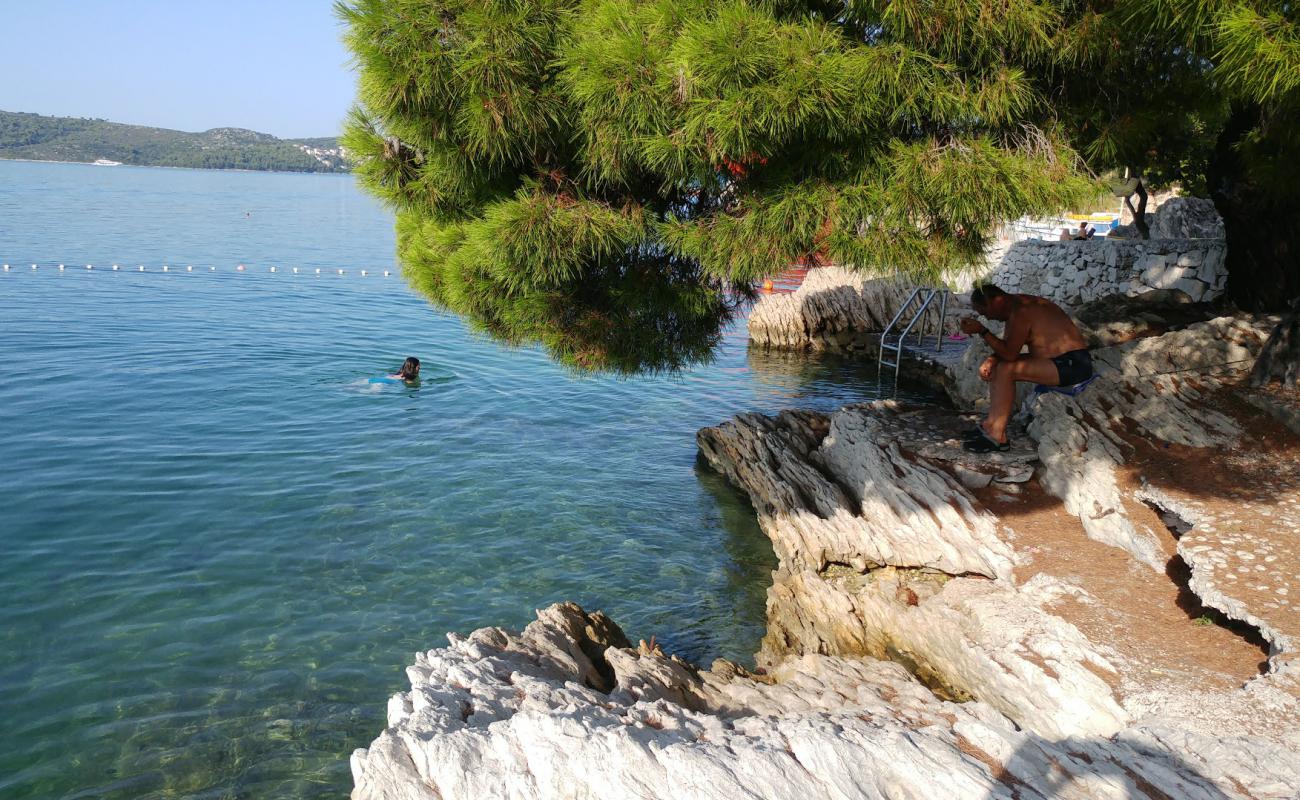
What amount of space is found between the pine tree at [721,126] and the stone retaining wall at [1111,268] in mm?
9657

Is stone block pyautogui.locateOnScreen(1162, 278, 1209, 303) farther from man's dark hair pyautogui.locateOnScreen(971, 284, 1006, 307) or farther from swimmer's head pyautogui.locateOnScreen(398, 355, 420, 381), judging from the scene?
swimmer's head pyautogui.locateOnScreen(398, 355, 420, 381)

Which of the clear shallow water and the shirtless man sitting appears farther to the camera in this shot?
the shirtless man sitting

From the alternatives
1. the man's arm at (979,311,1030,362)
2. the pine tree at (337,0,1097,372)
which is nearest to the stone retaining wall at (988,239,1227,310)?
A: the man's arm at (979,311,1030,362)

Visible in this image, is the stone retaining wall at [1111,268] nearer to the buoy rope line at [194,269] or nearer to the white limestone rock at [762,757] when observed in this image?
the white limestone rock at [762,757]

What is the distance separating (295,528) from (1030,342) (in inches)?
355

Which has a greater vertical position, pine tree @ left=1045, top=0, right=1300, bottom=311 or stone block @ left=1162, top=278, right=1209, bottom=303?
pine tree @ left=1045, top=0, right=1300, bottom=311

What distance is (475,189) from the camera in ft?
27.3

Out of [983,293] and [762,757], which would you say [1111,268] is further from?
[762,757]

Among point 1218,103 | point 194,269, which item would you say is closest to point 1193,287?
point 1218,103

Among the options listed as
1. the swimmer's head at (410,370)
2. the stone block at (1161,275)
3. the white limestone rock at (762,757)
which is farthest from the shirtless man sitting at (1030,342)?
the swimmer's head at (410,370)

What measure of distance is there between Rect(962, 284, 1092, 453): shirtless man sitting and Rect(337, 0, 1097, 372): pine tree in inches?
68.1

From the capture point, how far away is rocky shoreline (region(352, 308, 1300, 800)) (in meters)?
4.65

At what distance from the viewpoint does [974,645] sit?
22.1 ft

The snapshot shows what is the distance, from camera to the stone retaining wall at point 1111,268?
55.3 ft
